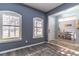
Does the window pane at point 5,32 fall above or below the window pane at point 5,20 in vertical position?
below

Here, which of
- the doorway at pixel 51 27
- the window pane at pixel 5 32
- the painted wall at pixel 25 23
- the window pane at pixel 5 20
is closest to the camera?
the window pane at pixel 5 32

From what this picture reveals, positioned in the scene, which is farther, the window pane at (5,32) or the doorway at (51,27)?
the doorway at (51,27)

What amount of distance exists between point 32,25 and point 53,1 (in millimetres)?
758

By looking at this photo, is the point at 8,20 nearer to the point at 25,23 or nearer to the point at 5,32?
the point at 5,32

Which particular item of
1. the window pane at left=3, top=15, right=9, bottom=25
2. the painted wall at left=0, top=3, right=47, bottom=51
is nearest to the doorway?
the painted wall at left=0, top=3, right=47, bottom=51

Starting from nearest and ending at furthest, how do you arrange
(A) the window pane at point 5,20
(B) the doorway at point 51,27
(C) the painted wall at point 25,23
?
(A) the window pane at point 5,20 < (C) the painted wall at point 25,23 < (B) the doorway at point 51,27

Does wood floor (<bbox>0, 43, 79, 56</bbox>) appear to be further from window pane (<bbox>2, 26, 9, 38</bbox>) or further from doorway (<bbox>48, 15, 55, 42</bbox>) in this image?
window pane (<bbox>2, 26, 9, 38</bbox>)

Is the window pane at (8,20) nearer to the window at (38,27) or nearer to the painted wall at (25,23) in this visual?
the painted wall at (25,23)

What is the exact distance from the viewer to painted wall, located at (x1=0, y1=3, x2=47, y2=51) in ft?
7.24

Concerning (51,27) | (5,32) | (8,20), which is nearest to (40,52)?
(51,27)

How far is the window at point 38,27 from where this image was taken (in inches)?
88.5

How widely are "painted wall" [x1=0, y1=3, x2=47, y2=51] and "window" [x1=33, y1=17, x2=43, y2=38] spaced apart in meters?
0.09

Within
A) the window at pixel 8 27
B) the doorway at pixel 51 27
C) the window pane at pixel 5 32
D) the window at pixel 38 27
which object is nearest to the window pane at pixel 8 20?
the window at pixel 8 27

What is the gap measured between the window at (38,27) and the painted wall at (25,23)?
0.30ft
